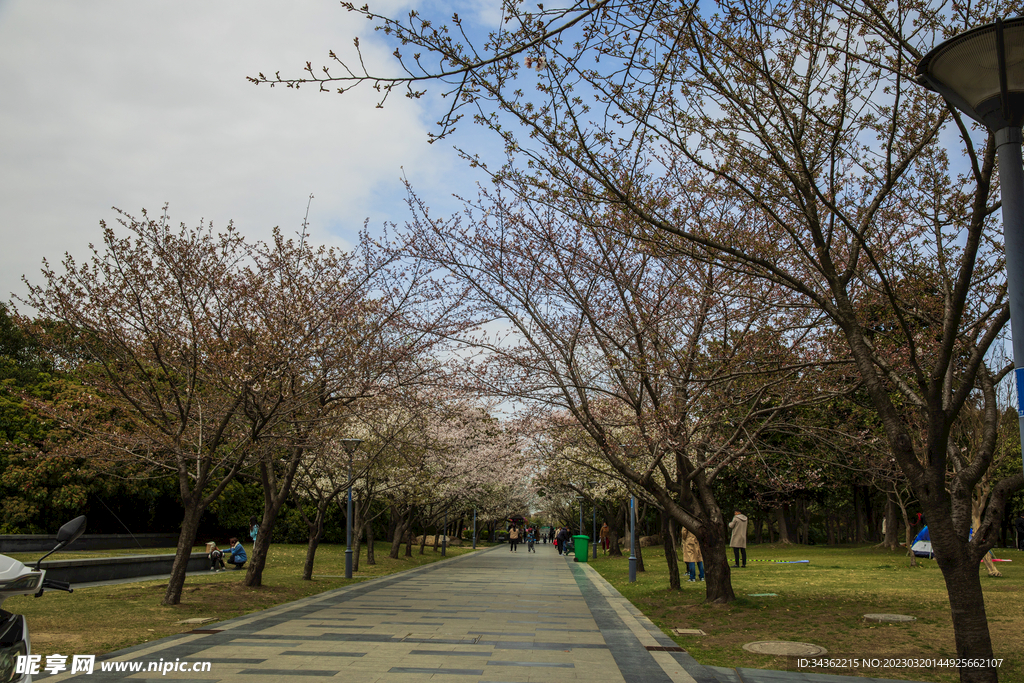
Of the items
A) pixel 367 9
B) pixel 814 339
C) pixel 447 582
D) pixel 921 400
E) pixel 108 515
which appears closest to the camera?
pixel 367 9

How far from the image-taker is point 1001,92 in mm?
4566

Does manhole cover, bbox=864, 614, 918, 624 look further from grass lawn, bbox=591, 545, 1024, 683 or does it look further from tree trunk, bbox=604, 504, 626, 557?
tree trunk, bbox=604, 504, 626, 557

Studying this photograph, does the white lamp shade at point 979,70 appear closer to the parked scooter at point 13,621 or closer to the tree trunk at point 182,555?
the parked scooter at point 13,621

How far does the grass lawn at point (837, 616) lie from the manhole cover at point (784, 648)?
0.13m

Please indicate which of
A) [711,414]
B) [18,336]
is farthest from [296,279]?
[18,336]

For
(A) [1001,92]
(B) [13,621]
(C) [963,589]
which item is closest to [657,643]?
(C) [963,589]

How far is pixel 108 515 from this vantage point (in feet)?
111

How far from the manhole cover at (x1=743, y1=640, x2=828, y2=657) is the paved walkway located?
0.94 meters

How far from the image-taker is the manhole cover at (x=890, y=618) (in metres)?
10.4

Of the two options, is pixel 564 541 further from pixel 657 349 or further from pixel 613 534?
pixel 657 349

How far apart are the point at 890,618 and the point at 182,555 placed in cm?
1127

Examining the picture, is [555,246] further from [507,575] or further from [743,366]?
[507,575]

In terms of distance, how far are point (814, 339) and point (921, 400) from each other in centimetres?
482

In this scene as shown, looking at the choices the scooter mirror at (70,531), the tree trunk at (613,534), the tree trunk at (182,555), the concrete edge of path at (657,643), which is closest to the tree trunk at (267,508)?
the tree trunk at (182,555)
